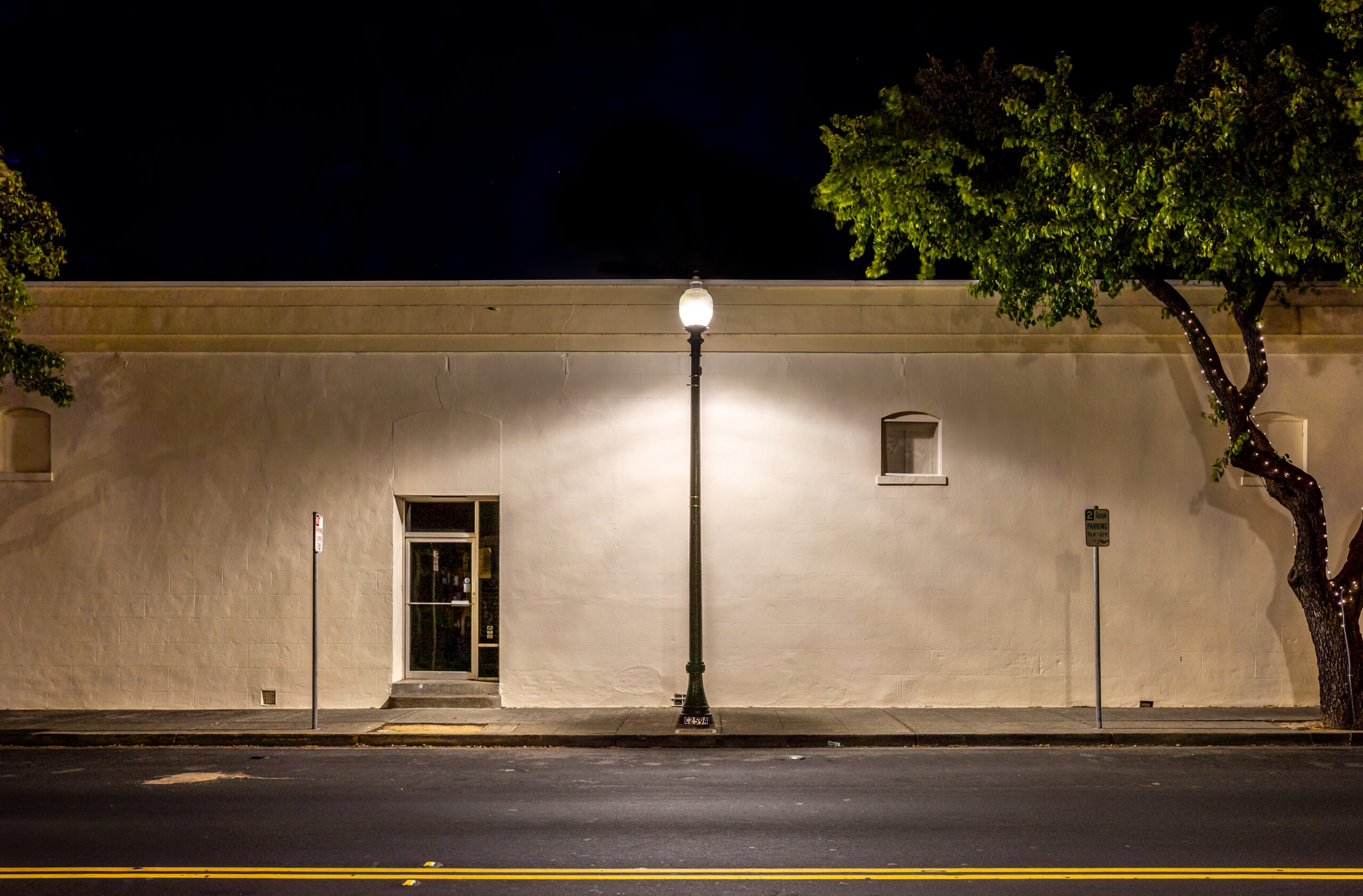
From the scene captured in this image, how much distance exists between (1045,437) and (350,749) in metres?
9.90

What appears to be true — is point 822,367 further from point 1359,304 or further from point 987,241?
point 1359,304

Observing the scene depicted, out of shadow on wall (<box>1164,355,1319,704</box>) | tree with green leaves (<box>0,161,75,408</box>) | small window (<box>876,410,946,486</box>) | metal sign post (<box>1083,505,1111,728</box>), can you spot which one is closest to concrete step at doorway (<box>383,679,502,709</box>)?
tree with green leaves (<box>0,161,75,408</box>)

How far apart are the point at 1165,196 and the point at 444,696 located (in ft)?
35.8

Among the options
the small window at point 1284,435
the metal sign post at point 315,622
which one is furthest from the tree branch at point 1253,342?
the metal sign post at point 315,622

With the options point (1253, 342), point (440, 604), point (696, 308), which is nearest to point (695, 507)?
point (696, 308)

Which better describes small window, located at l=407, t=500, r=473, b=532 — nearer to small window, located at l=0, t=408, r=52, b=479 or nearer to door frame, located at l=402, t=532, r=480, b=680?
door frame, located at l=402, t=532, r=480, b=680

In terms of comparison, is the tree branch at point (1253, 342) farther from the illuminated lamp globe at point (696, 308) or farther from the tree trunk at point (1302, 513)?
the illuminated lamp globe at point (696, 308)

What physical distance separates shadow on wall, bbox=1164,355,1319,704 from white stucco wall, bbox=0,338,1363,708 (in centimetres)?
4

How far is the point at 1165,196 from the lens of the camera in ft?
36.1

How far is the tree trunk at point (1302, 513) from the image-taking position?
40.3 feet

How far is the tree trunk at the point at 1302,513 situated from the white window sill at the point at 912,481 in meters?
3.57

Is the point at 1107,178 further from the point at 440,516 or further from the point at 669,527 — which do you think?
the point at 440,516

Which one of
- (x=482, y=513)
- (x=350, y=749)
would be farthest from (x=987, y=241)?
(x=350, y=749)

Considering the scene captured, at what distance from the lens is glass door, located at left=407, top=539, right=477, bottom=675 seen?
14727 millimetres
